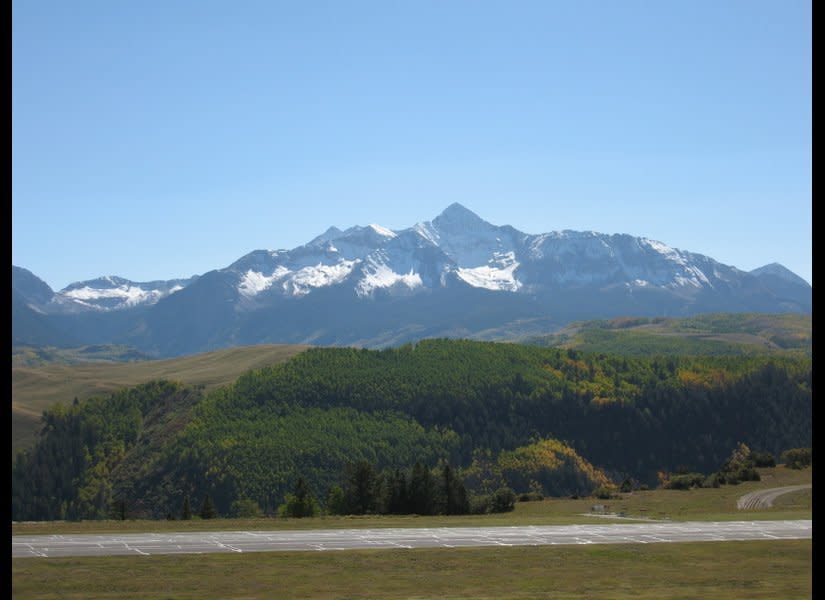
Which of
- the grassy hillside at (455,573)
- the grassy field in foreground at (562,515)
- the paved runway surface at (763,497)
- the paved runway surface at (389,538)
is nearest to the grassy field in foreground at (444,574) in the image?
the grassy hillside at (455,573)

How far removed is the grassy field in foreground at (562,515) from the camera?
2990 inches

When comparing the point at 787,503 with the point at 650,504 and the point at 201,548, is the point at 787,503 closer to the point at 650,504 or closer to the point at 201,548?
the point at 650,504

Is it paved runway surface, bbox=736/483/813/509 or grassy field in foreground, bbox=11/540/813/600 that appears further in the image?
paved runway surface, bbox=736/483/813/509

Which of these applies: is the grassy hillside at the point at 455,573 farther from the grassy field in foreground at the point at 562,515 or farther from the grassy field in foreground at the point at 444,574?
the grassy field in foreground at the point at 562,515

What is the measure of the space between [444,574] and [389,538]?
695 inches

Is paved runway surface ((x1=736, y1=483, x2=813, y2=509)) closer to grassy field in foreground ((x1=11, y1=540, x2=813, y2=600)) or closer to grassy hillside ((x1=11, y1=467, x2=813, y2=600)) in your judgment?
grassy hillside ((x1=11, y1=467, x2=813, y2=600))

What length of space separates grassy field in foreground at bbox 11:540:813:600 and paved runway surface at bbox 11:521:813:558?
355 cm

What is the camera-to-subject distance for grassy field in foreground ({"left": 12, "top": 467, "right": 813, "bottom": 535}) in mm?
75938

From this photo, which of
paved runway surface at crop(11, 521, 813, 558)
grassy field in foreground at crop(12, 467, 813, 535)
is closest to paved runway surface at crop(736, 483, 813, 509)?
grassy field in foreground at crop(12, 467, 813, 535)

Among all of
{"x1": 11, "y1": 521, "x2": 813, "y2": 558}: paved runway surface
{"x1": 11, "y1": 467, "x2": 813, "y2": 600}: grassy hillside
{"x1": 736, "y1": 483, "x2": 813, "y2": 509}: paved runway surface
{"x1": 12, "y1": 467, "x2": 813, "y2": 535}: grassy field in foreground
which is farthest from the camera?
{"x1": 736, "y1": 483, "x2": 813, "y2": 509}: paved runway surface

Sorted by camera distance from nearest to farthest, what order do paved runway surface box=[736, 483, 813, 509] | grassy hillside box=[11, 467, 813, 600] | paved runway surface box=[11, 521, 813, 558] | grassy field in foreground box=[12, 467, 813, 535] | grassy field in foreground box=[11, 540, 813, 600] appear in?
grassy field in foreground box=[11, 540, 813, 600] → grassy hillside box=[11, 467, 813, 600] → paved runway surface box=[11, 521, 813, 558] → grassy field in foreground box=[12, 467, 813, 535] → paved runway surface box=[736, 483, 813, 509]

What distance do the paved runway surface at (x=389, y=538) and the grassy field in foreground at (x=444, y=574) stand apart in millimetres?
3551
